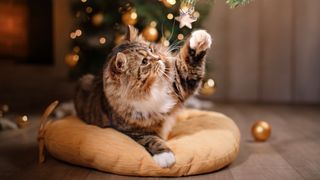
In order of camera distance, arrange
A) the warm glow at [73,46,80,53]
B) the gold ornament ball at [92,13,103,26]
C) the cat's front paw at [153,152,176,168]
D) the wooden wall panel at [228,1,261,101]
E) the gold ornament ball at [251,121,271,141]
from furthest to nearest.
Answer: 1. the wooden wall panel at [228,1,261,101]
2. the warm glow at [73,46,80,53]
3. the gold ornament ball at [92,13,103,26]
4. the gold ornament ball at [251,121,271,141]
5. the cat's front paw at [153,152,176,168]

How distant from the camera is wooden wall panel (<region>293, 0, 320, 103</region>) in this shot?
3285 mm

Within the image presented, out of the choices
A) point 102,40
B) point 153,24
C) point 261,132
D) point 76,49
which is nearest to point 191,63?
point 261,132

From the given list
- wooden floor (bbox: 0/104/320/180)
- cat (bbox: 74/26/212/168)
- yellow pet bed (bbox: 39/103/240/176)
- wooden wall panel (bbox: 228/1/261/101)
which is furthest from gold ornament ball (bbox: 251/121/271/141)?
wooden wall panel (bbox: 228/1/261/101)

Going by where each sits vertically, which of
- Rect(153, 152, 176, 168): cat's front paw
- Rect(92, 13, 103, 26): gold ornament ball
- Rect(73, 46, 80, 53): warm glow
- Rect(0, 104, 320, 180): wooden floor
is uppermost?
Rect(92, 13, 103, 26): gold ornament ball

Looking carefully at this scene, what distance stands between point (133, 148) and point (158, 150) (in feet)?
0.30

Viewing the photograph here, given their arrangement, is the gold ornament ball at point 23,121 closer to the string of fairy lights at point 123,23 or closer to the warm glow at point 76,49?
the string of fairy lights at point 123,23

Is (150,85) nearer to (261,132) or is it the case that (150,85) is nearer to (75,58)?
(261,132)

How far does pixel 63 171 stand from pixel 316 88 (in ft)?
7.80

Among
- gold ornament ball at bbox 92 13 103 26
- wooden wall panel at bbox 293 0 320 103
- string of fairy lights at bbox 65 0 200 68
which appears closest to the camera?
string of fairy lights at bbox 65 0 200 68

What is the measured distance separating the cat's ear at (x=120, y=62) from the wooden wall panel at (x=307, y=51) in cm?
222

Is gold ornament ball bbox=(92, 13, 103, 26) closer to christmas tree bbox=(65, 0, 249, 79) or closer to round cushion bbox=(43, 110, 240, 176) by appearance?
christmas tree bbox=(65, 0, 249, 79)

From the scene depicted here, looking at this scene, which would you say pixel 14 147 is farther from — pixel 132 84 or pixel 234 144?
pixel 234 144

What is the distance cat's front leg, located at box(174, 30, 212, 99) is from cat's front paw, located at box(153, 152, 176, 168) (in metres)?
0.26

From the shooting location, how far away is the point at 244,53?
343 cm
